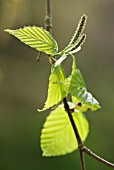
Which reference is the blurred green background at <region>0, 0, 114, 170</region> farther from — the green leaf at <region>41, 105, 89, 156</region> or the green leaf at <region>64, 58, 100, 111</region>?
the green leaf at <region>64, 58, 100, 111</region>

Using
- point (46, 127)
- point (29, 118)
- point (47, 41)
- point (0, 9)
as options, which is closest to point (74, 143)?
point (46, 127)

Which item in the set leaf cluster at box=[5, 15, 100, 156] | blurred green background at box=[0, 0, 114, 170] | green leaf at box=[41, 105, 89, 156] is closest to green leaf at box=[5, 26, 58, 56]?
leaf cluster at box=[5, 15, 100, 156]

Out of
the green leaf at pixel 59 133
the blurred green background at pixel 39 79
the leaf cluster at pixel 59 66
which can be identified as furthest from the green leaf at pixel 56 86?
the blurred green background at pixel 39 79

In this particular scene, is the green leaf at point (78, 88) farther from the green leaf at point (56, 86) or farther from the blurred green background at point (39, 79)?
the blurred green background at point (39, 79)

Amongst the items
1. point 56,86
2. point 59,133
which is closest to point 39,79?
point 59,133

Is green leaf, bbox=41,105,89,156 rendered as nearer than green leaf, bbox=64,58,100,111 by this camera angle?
No

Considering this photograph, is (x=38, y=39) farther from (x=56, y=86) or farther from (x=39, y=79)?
(x=39, y=79)

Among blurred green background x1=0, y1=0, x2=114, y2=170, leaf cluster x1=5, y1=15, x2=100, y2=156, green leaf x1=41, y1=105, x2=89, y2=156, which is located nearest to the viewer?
leaf cluster x1=5, y1=15, x2=100, y2=156

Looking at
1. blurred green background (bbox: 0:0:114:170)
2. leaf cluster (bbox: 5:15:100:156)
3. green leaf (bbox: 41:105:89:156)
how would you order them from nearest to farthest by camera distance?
leaf cluster (bbox: 5:15:100:156)
green leaf (bbox: 41:105:89:156)
blurred green background (bbox: 0:0:114:170)
